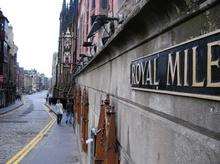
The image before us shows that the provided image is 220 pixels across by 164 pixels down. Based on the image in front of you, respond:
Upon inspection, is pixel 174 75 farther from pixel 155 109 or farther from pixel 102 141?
pixel 102 141

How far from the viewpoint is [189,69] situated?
281cm

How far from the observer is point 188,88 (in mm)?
2844

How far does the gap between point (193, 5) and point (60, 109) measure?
1505 inches

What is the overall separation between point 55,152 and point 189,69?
65.4 feet

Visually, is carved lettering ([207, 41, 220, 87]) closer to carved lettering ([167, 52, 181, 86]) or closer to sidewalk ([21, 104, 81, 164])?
carved lettering ([167, 52, 181, 86])

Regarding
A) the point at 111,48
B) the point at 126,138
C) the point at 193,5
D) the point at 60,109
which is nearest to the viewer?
the point at 193,5

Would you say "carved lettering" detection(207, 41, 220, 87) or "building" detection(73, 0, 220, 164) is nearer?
"carved lettering" detection(207, 41, 220, 87)

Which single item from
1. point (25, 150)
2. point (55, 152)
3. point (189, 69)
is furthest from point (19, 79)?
point (189, 69)

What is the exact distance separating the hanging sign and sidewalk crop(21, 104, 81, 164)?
622 inches

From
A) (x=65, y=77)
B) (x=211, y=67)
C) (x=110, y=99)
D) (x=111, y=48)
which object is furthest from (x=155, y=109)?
(x=65, y=77)

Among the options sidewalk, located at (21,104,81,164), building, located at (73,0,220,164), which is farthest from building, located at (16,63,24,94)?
building, located at (73,0,220,164)

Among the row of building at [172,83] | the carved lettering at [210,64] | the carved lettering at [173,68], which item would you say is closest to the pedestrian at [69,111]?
the row of building at [172,83]

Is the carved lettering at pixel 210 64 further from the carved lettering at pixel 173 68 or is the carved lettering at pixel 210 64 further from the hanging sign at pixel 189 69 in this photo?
the carved lettering at pixel 173 68

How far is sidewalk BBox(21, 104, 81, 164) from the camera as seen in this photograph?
19.7 metres
